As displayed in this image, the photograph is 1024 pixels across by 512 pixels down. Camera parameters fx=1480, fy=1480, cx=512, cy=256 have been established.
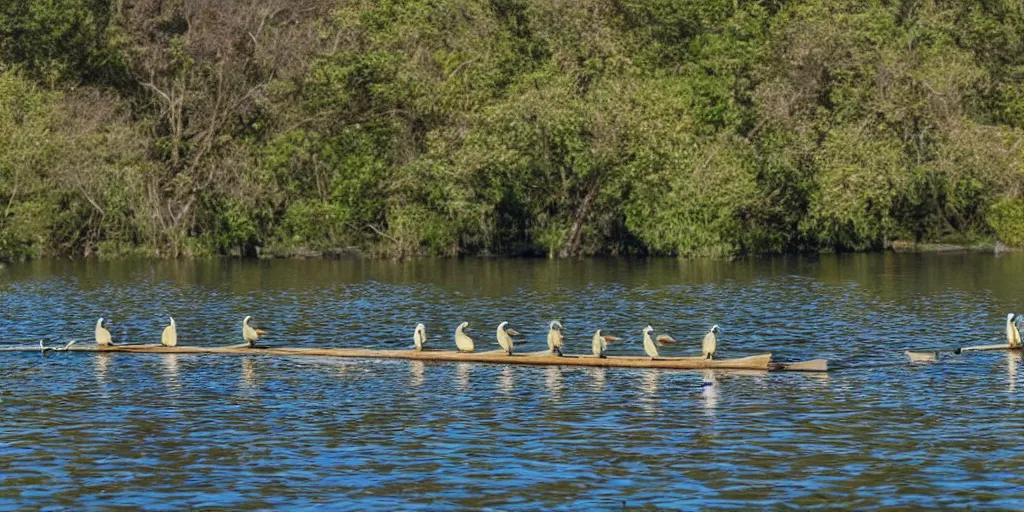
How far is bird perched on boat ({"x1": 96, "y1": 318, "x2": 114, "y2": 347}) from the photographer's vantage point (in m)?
49.6

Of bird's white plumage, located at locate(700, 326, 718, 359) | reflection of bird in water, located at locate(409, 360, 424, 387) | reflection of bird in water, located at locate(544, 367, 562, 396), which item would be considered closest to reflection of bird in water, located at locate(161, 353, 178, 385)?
reflection of bird in water, located at locate(409, 360, 424, 387)

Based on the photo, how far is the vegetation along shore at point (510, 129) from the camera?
324 ft

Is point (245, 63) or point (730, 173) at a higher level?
point (245, 63)

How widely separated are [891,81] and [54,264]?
58912 millimetres

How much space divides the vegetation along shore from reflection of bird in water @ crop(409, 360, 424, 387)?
172ft

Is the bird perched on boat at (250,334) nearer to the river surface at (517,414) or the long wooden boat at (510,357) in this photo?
the long wooden boat at (510,357)

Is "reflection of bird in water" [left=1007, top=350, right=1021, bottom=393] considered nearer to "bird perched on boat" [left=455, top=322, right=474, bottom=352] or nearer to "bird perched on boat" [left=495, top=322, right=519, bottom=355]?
"bird perched on boat" [left=495, top=322, right=519, bottom=355]

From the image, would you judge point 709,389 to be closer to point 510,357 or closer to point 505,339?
point 510,357

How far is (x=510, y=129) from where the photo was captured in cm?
9881

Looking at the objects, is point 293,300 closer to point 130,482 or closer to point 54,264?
point 54,264

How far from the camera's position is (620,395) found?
38.8 meters

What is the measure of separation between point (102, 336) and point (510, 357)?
1448cm

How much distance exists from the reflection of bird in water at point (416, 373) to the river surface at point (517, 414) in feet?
0.73

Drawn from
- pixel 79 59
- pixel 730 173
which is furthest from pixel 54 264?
pixel 730 173
